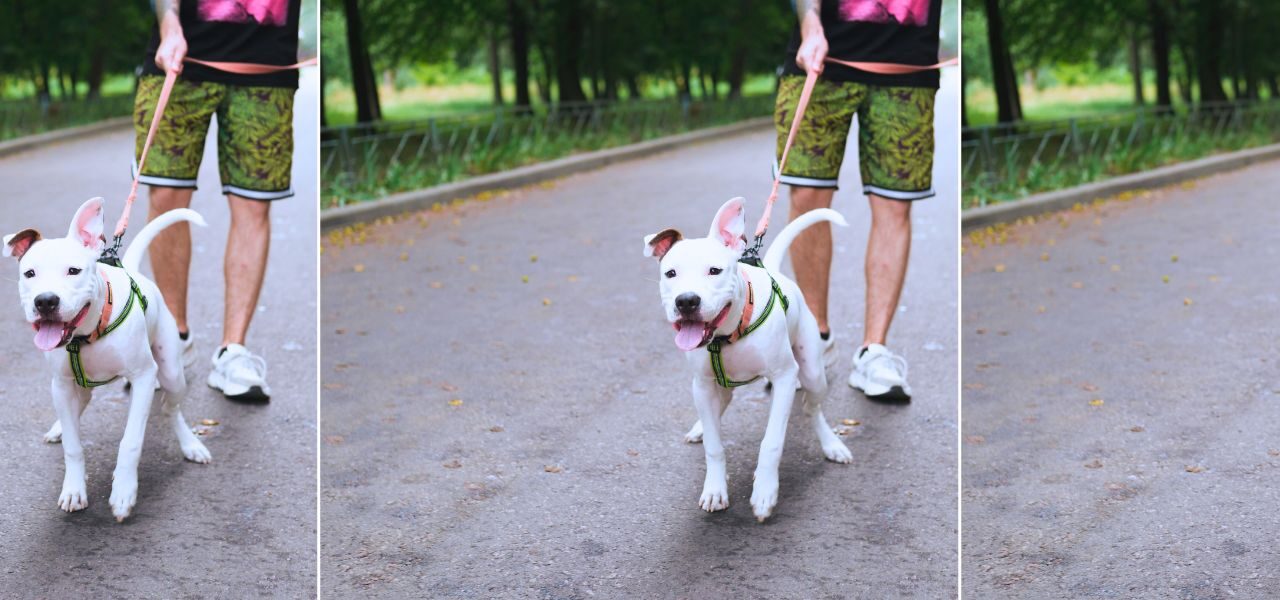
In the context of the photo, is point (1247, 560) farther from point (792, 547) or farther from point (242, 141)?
point (242, 141)

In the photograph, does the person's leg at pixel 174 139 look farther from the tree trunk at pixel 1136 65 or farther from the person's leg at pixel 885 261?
the tree trunk at pixel 1136 65

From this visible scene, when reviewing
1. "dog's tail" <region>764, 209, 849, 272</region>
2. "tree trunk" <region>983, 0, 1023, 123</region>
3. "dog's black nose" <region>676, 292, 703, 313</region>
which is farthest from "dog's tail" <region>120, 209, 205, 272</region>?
"tree trunk" <region>983, 0, 1023, 123</region>

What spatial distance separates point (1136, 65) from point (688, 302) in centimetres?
642

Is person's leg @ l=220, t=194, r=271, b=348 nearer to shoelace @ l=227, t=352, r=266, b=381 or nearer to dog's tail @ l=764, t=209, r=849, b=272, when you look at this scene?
Result: shoelace @ l=227, t=352, r=266, b=381

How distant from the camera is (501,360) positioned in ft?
16.4

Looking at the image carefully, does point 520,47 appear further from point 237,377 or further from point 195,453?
point 195,453

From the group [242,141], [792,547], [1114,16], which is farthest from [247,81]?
[1114,16]

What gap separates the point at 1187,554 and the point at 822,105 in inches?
57.3

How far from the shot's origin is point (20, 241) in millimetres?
2699

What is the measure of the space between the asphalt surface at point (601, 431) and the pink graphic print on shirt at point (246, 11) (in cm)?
112

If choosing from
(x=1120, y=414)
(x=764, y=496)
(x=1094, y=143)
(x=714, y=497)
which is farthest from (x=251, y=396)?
(x=1094, y=143)

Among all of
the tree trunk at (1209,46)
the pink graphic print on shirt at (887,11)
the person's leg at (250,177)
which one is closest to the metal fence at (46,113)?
the person's leg at (250,177)

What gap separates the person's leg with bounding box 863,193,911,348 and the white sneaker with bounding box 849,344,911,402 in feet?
0.18

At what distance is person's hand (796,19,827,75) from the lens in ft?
11.1
